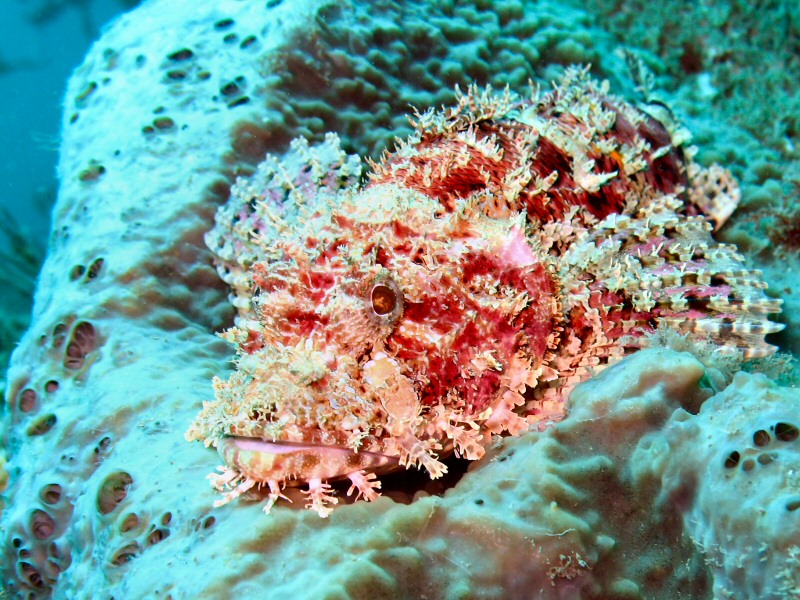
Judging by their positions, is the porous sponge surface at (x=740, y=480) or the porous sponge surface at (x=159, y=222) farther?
the porous sponge surface at (x=159, y=222)

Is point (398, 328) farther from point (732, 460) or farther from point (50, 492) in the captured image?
point (50, 492)

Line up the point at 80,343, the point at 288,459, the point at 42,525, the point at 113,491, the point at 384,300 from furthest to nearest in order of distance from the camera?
1. the point at 80,343
2. the point at 42,525
3. the point at 113,491
4. the point at 384,300
5. the point at 288,459

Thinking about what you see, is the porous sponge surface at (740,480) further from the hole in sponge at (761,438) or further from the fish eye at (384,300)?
the fish eye at (384,300)

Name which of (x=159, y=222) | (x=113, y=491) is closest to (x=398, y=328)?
(x=113, y=491)

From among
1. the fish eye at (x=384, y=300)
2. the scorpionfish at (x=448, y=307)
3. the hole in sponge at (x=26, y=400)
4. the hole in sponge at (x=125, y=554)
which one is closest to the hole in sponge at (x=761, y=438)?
the scorpionfish at (x=448, y=307)

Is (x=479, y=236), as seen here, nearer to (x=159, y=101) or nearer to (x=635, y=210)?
(x=635, y=210)

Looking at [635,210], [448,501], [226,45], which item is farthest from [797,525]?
[226,45]

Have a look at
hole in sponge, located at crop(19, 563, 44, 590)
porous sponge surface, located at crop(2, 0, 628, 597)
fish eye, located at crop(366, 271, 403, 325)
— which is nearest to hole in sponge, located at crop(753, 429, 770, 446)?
fish eye, located at crop(366, 271, 403, 325)

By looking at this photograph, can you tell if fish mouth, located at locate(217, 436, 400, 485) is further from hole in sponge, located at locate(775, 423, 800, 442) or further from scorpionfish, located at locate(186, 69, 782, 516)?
hole in sponge, located at locate(775, 423, 800, 442)
